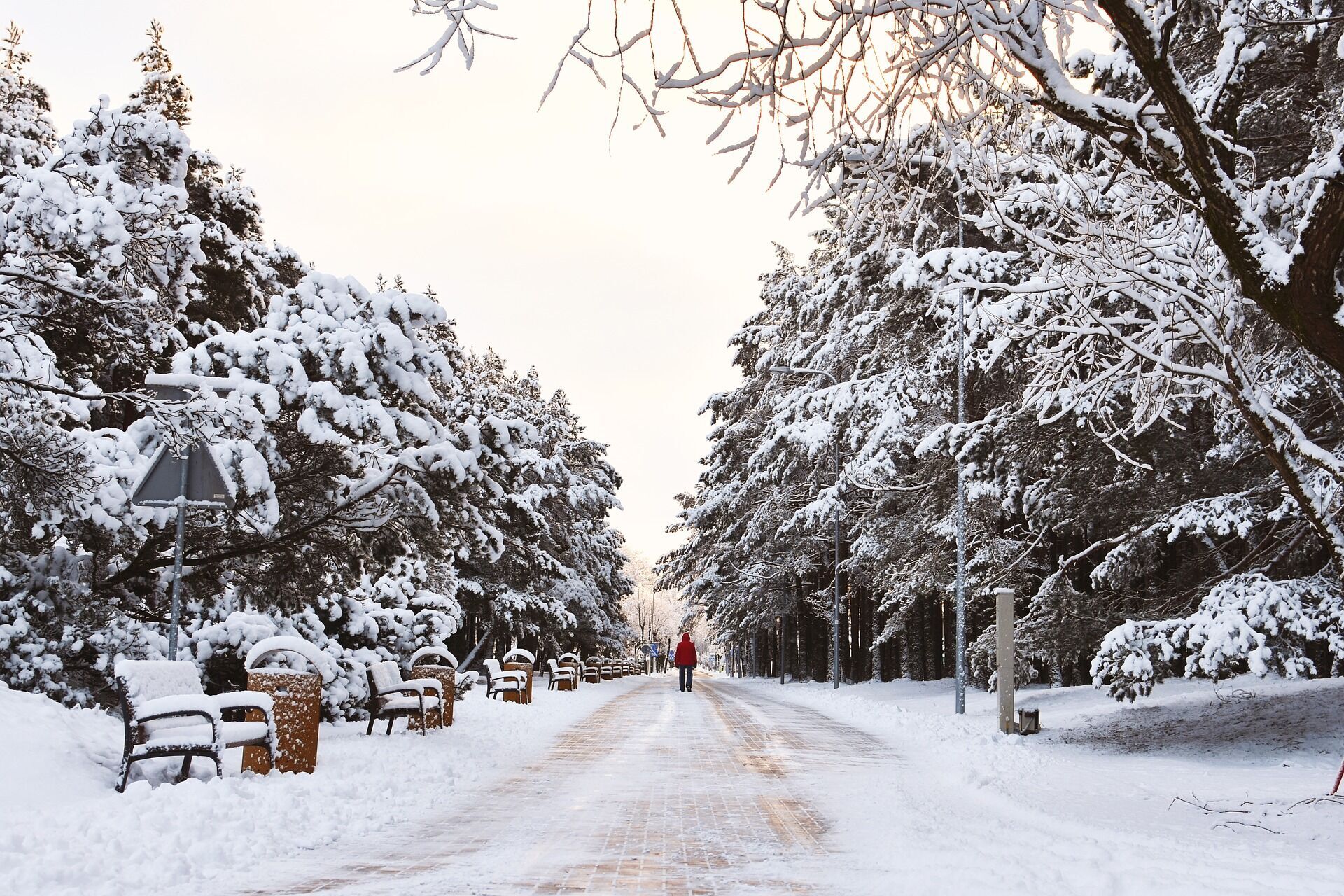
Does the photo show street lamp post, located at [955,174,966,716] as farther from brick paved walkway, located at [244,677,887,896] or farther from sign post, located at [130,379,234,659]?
sign post, located at [130,379,234,659]

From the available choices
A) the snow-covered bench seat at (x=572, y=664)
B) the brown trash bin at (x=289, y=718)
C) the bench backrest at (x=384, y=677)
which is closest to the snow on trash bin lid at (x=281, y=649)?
the brown trash bin at (x=289, y=718)

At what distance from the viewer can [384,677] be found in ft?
44.6

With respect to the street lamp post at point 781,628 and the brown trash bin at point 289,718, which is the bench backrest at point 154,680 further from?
the street lamp post at point 781,628

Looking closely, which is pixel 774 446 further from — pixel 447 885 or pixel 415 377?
pixel 447 885

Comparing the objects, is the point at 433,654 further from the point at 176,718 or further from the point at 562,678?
the point at 562,678

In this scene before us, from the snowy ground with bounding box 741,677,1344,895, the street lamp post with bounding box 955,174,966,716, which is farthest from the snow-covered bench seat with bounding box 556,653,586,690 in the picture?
the snowy ground with bounding box 741,677,1344,895

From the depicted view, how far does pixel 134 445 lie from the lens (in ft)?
36.6

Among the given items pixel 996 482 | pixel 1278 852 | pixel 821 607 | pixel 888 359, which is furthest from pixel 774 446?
pixel 1278 852

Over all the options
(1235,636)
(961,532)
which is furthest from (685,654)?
(1235,636)

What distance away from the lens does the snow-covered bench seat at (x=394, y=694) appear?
13258mm

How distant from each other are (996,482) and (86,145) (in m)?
14.3

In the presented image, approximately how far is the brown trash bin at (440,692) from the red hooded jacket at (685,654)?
17193 mm

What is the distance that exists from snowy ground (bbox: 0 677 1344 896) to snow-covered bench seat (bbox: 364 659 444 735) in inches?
17.7

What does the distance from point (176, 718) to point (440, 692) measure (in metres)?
6.42
